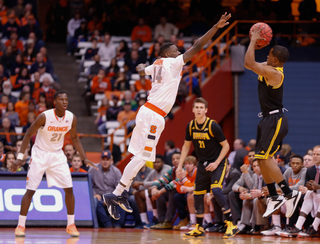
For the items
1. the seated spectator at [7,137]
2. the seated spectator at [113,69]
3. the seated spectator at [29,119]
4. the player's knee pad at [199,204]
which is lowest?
the player's knee pad at [199,204]

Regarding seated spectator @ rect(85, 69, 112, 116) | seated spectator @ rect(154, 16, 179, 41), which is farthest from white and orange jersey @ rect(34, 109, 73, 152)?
seated spectator @ rect(154, 16, 179, 41)

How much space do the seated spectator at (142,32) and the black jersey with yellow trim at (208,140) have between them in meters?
10.5

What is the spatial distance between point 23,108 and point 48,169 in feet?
24.1

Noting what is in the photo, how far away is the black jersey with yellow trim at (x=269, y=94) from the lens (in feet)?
31.0

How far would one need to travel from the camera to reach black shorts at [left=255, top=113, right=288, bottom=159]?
9.45 m

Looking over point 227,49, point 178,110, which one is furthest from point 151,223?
point 227,49

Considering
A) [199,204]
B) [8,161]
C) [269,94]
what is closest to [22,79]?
[8,161]

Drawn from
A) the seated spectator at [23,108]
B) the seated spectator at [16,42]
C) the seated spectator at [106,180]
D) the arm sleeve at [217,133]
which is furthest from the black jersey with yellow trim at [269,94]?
the seated spectator at [16,42]

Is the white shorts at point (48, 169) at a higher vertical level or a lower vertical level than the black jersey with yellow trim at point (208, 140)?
lower

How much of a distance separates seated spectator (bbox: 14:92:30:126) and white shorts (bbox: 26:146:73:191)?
23.3ft

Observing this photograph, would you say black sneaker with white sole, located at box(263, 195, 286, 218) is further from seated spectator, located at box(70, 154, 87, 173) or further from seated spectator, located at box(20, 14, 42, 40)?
seated spectator, located at box(20, 14, 42, 40)

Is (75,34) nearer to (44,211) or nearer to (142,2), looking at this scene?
A: (142,2)

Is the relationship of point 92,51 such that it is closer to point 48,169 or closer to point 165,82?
point 48,169

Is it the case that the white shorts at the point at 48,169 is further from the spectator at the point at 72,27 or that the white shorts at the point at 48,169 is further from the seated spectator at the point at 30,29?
the spectator at the point at 72,27
